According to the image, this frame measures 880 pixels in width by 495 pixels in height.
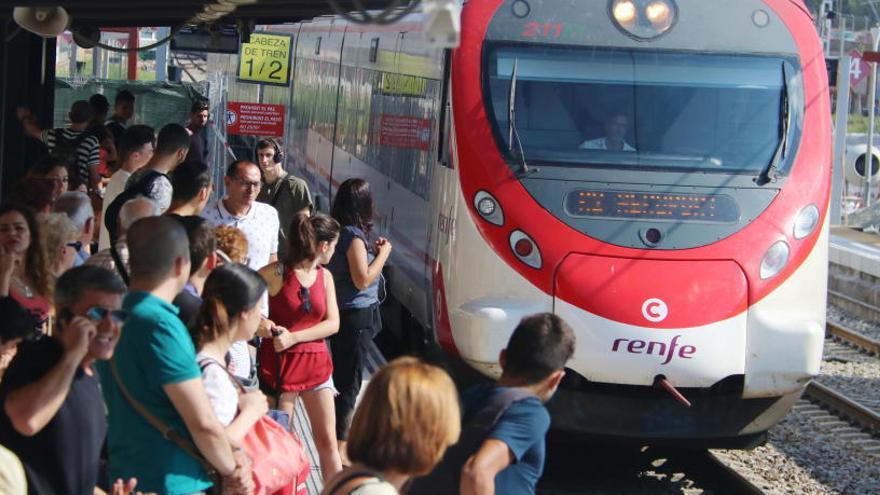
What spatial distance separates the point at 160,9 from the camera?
9.66 m

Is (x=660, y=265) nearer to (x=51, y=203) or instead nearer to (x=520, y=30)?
(x=520, y=30)

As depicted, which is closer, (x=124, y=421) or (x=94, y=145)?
(x=124, y=421)

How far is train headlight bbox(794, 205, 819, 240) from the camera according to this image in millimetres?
8031

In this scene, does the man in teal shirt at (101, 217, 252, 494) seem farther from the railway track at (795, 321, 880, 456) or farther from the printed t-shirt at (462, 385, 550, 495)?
the railway track at (795, 321, 880, 456)

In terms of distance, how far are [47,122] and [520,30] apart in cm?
522

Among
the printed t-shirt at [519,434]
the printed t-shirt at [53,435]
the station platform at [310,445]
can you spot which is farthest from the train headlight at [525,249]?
the printed t-shirt at [53,435]

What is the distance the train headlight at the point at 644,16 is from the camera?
839 cm

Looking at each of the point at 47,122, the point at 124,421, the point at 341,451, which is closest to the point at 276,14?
the point at 47,122

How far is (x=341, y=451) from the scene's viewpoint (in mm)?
8039

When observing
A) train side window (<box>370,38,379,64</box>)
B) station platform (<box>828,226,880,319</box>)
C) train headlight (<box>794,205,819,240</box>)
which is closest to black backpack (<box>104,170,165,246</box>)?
train headlight (<box>794,205,819,240</box>)

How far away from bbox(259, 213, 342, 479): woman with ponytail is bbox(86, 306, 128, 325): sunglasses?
2.36 meters

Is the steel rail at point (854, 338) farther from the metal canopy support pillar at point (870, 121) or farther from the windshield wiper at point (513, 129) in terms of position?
the metal canopy support pillar at point (870, 121)

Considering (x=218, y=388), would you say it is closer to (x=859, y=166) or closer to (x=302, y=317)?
(x=302, y=317)

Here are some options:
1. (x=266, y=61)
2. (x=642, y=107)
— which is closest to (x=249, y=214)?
(x=642, y=107)
